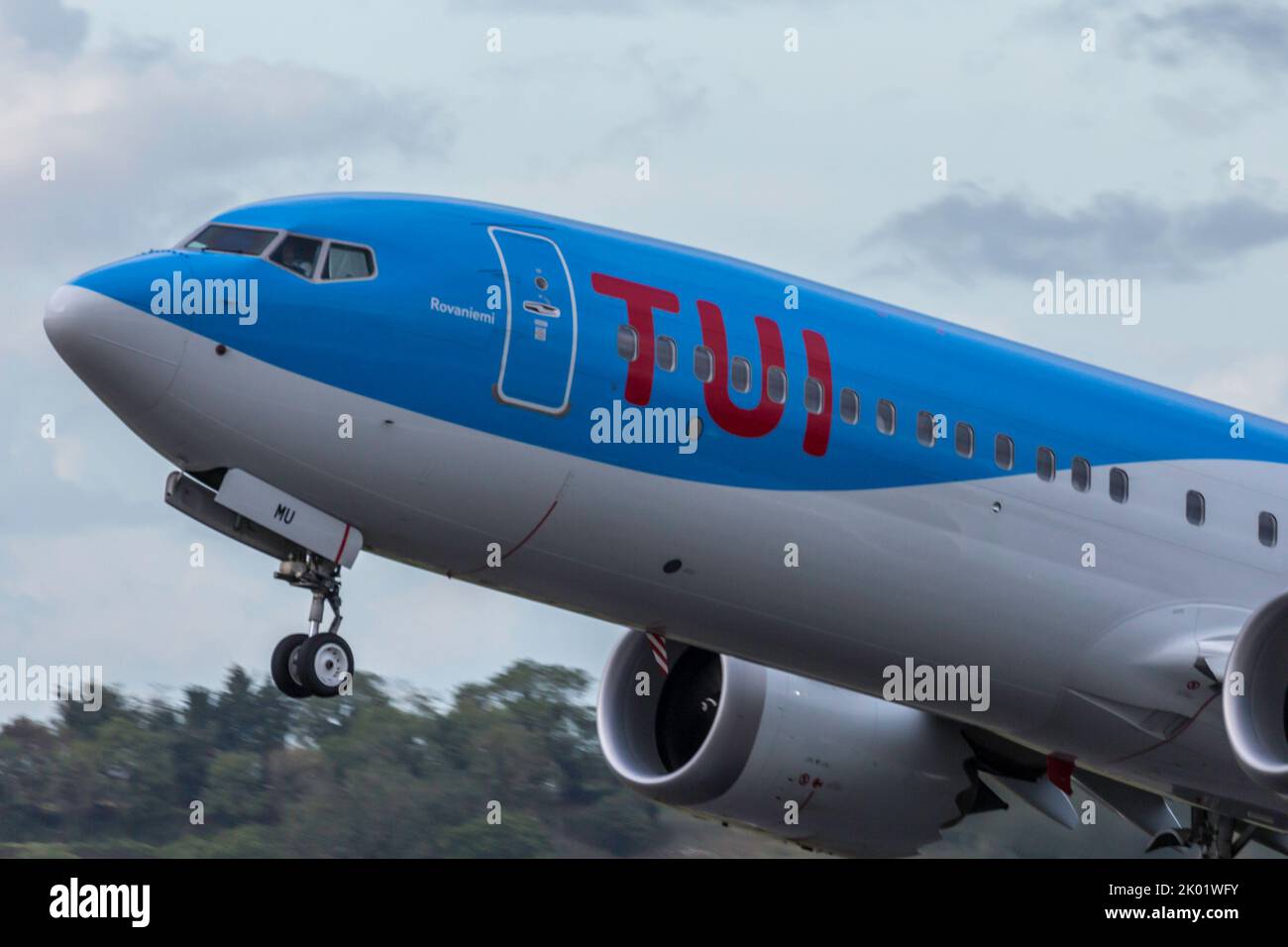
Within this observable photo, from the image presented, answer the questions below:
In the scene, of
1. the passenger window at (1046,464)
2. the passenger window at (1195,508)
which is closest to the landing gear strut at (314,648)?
the passenger window at (1046,464)

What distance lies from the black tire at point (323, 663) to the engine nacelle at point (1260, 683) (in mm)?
6123

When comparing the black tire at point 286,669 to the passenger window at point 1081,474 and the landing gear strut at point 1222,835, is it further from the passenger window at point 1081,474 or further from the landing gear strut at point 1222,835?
the landing gear strut at point 1222,835

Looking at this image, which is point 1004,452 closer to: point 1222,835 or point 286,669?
point 1222,835

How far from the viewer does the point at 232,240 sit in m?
14.4

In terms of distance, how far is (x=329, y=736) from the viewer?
25.8m

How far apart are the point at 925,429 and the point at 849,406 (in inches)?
27.2

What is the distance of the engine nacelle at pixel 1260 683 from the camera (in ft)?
→ 52.6

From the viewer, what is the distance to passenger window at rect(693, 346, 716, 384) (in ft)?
49.6

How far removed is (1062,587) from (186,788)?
36.4 ft

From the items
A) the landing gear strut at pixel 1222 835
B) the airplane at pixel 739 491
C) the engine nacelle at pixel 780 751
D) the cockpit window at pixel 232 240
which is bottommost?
the landing gear strut at pixel 1222 835

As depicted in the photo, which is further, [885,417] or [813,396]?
[885,417]

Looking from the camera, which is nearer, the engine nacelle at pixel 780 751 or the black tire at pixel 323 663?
the black tire at pixel 323 663

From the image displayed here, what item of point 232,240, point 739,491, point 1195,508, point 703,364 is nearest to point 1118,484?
point 1195,508
